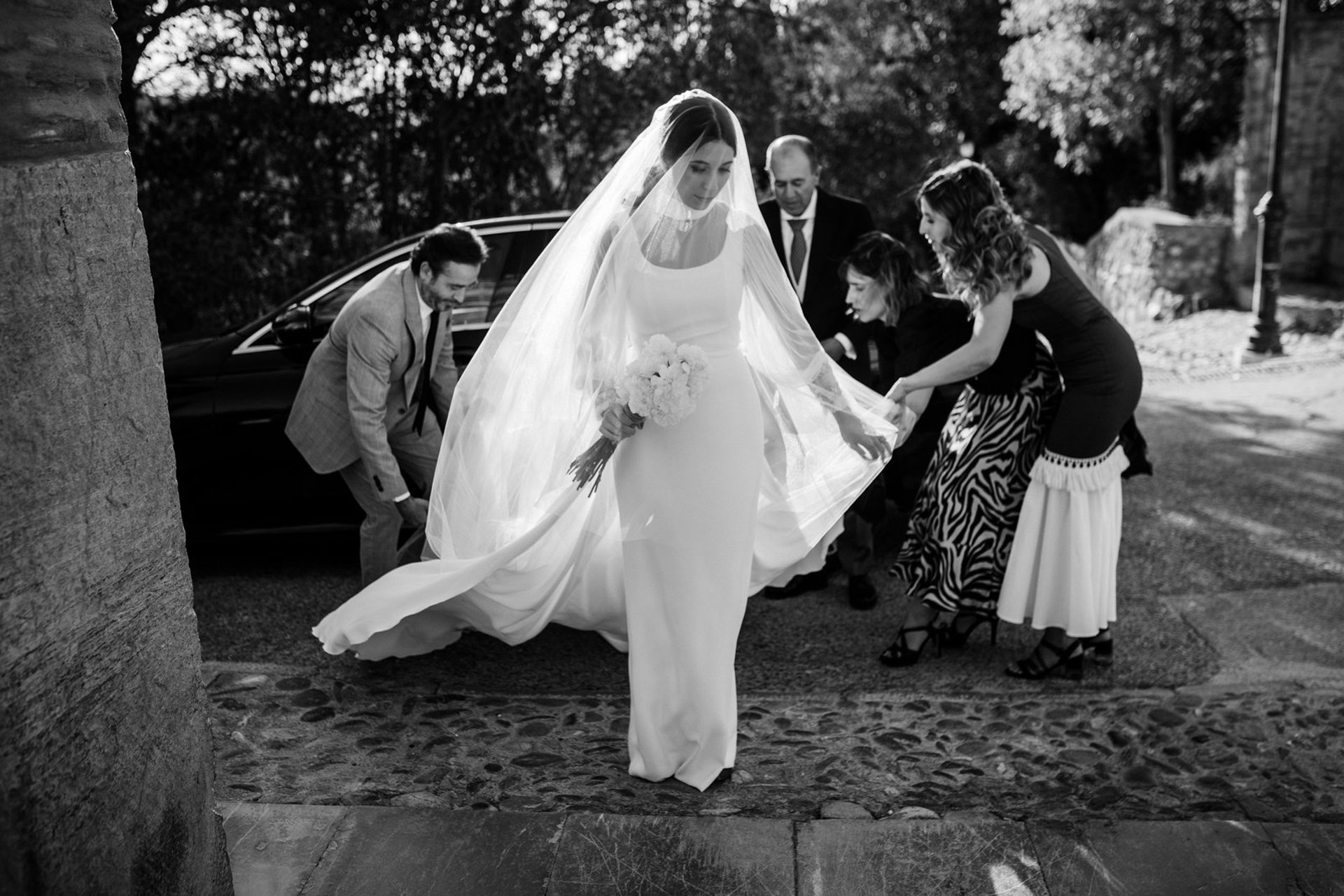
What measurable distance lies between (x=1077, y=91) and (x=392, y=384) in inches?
575

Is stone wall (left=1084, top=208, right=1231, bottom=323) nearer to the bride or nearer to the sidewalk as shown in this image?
the sidewalk

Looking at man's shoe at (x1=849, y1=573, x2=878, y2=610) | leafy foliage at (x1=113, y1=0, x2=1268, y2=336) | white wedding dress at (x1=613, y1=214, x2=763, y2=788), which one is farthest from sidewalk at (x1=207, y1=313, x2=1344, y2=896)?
leafy foliage at (x1=113, y1=0, x2=1268, y2=336)

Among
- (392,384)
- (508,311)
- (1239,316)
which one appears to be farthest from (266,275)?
(1239,316)

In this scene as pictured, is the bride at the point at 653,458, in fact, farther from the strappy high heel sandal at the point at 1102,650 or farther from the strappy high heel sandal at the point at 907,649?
the strappy high heel sandal at the point at 1102,650

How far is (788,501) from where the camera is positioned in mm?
4824

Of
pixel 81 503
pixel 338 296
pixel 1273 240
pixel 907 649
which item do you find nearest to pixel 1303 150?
pixel 1273 240

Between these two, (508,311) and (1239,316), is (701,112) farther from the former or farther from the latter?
(1239,316)

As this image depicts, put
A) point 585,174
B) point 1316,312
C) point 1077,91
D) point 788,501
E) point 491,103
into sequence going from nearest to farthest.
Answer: point 788,501
point 491,103
point 585,174
point 1316,312
point 1077,91

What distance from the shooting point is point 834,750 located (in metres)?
4.36

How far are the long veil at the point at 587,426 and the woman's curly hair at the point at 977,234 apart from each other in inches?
24.7

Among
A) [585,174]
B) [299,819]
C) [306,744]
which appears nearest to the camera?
[299,819]

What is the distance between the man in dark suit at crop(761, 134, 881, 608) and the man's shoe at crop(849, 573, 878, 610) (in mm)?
73

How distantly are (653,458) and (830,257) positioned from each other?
2452 millimetres

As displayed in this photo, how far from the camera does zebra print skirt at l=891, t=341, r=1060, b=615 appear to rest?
16.3ft
